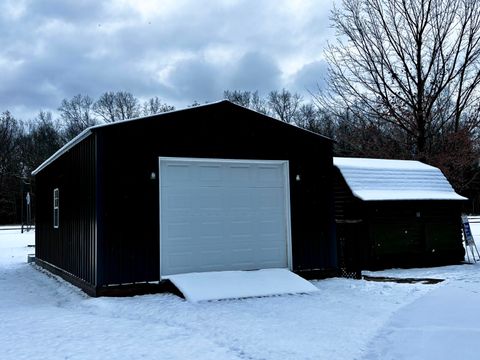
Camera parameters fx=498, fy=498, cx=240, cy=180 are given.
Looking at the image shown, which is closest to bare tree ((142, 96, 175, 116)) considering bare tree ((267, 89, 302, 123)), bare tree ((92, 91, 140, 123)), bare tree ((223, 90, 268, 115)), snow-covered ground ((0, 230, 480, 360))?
bare tree ((92, 91, 140, 123))

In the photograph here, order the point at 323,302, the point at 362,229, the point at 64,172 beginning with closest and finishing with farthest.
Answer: the point at 323,302 → the point at 64,172 → the point at 362,229

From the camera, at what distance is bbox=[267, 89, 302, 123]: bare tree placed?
180 ft

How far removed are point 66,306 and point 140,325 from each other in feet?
7.11

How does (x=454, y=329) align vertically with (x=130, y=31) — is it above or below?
below

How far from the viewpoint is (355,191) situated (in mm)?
12922

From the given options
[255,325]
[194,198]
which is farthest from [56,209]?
[255,325]

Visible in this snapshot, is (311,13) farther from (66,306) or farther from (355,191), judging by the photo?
(66,306)

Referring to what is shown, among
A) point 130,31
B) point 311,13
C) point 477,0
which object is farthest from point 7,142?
point 477,0

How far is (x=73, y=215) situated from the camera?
1052cm

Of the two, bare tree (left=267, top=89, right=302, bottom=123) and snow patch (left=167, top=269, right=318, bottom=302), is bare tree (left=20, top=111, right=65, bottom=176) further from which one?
snow patch (left=167, top=269, right=318, bottom=302)

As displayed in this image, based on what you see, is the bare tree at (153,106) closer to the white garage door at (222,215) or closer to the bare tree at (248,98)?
the bare tree at (248,98)

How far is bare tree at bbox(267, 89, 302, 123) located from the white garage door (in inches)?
1764

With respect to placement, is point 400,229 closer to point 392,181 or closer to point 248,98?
point 392,181

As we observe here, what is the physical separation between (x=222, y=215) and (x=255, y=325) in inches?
138
